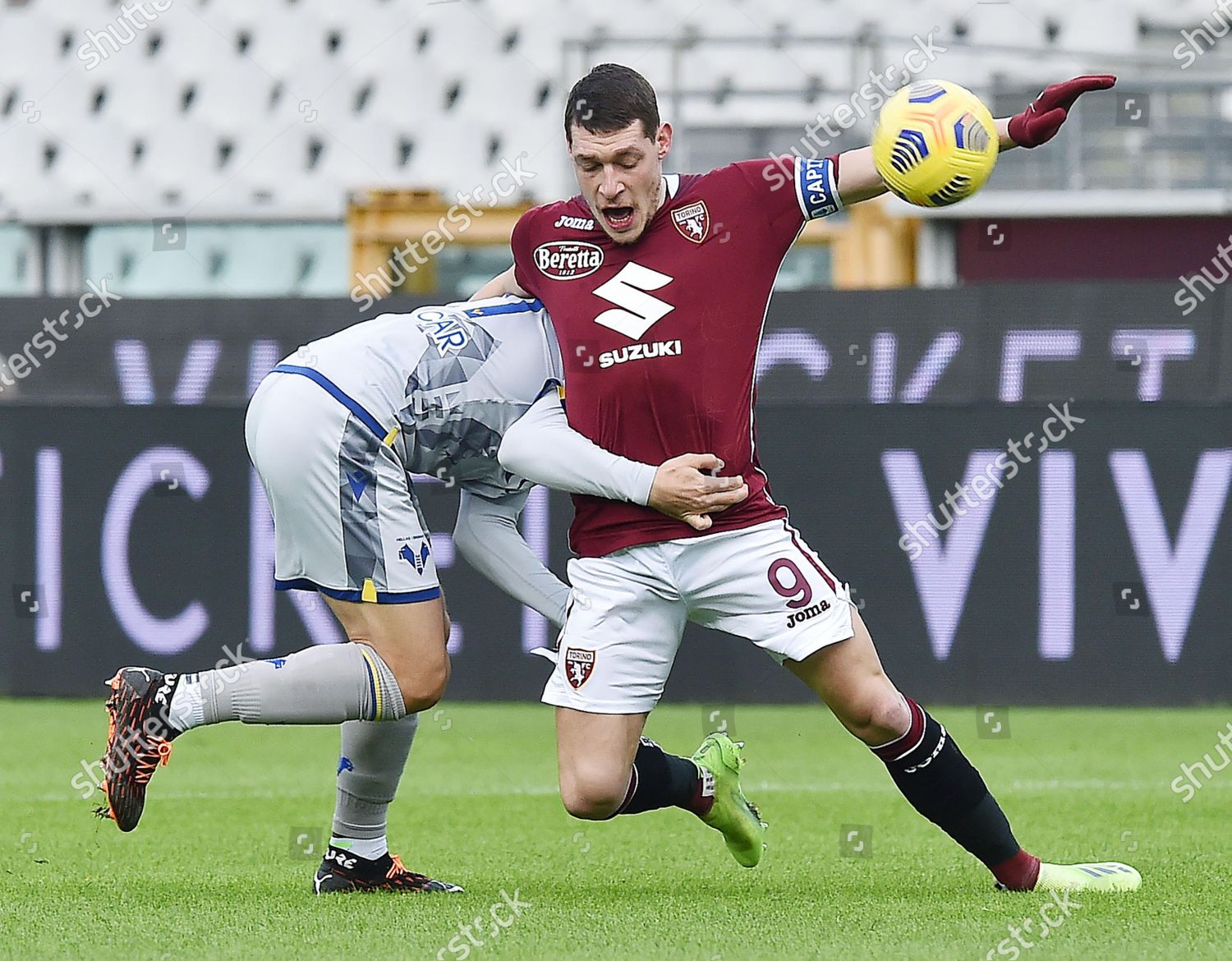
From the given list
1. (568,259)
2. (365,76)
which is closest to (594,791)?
(568,259)

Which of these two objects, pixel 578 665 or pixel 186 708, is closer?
pixel 186 708

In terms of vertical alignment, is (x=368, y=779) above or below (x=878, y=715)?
below

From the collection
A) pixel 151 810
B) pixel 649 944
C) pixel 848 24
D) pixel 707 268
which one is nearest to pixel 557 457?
pixel 707 268

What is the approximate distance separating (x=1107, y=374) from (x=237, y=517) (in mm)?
4260

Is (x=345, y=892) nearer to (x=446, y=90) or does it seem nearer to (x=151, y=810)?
(x=151, y=810)

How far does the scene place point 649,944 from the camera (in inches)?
151

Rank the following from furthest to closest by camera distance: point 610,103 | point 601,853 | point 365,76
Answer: point 365,76, point 601,853, point 610,103

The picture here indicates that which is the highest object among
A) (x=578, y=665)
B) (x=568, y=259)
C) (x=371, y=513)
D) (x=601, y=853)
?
(x=568, y=259)

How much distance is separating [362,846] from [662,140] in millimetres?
1912

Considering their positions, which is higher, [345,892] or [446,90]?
[446,90]

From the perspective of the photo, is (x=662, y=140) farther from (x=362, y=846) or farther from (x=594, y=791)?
(x=362, y=846)

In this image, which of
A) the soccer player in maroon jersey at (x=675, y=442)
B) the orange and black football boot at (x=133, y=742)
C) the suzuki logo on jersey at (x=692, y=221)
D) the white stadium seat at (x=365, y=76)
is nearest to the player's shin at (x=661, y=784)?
the soccer player in maroon jersey at (x=675, y=442)

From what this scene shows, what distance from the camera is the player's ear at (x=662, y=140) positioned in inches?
168

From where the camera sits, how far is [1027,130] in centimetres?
400
